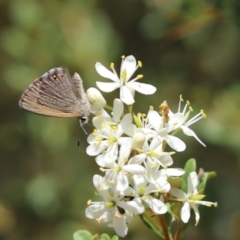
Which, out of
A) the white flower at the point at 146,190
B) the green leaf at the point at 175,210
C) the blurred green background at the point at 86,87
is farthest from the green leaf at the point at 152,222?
the blurred green background at the point at 86,87

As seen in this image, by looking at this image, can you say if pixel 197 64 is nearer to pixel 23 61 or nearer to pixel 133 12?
pixel 133 12

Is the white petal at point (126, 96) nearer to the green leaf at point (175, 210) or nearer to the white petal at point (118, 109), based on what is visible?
the white petal at point (118, 109)

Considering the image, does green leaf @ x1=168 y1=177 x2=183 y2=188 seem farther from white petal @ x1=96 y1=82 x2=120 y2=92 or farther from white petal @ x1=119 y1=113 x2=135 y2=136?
white petal @ x1=96 y1=82 x2=120 y2=92

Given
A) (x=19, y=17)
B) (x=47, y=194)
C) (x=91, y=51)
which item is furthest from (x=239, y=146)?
(x=19, y=17)

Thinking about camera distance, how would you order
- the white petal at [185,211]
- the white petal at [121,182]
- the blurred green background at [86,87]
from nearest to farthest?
the white petal at [121,182]
the white petal at [185,211]
the blurred green background at [86,87]

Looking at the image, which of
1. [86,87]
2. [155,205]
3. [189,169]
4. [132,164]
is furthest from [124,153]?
[86,87]

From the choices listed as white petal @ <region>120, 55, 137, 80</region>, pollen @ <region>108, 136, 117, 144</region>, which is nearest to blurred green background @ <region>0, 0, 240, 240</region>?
white petal @ <region>120, 55, 137, 80</region>
